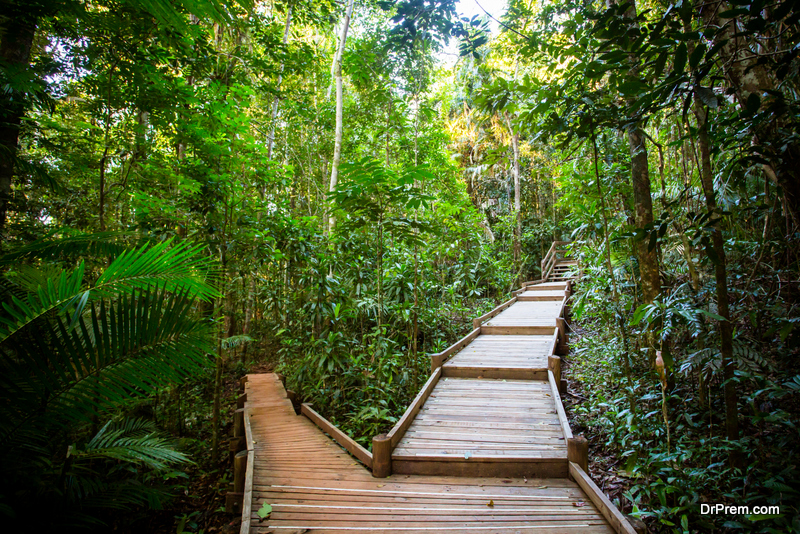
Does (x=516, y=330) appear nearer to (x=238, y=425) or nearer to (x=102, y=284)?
(x=238, y=425)

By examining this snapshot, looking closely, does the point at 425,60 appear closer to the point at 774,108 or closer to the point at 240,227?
the point at 240,227

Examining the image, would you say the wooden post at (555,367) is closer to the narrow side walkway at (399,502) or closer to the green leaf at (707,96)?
the narrow side walkway at (399,502)

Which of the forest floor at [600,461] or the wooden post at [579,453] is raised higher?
the wooden post at [579,453]

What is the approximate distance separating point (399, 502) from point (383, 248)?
2.97 meters

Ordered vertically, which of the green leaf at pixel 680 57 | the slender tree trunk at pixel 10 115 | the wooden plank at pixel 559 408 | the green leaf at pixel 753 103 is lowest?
the wooden plank at pixel 559 408

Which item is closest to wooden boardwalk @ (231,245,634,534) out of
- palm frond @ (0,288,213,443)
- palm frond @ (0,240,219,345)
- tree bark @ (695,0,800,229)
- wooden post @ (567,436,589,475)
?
wooden post @ (567,436,589,475)

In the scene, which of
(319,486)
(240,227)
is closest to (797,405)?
(319,486)

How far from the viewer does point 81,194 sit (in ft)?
24.7

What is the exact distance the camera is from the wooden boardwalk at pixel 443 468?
8.34 feet

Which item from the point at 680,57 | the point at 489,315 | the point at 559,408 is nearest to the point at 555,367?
the point at 559,408

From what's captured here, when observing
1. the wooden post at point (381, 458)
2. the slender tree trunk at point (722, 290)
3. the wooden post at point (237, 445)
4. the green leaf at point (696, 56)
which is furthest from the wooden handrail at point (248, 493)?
the green leaf at point (696, 56)

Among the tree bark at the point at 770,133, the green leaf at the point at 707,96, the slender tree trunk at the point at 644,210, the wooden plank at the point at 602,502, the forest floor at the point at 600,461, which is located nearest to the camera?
the green leaf at the point at 707,96

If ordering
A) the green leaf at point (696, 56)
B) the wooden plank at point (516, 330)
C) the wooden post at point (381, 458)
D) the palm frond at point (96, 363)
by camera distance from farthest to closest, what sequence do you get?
the wooden plank at point (516, 330) < the wooden post at point (381, 458) < the green leaf at point (696, 56) < the palm frond at point (96, 363)

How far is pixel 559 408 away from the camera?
153 inches
